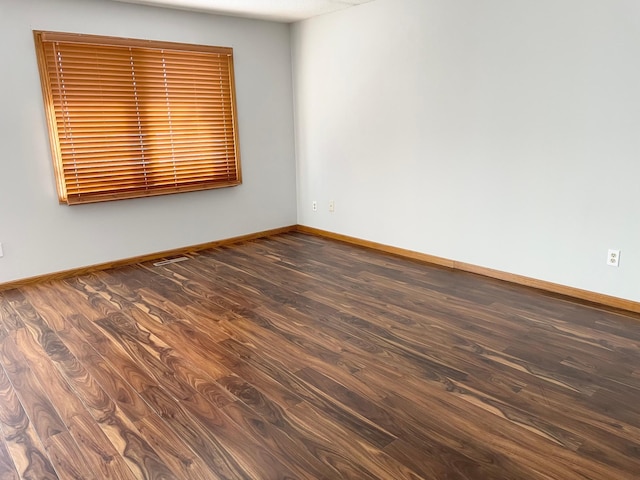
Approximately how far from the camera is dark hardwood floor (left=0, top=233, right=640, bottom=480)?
177cm

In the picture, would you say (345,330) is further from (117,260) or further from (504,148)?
(117,260)

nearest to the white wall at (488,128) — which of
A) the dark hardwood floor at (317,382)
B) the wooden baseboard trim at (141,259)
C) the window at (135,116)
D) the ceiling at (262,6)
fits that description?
the ceiling at (262,6)

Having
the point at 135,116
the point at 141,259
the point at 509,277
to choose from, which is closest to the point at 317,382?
the point at 509,277

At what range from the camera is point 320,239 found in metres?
5.17

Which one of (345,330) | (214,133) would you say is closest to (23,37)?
(214,133)

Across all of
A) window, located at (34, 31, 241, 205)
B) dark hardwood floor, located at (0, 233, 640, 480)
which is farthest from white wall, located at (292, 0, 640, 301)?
window, located at (34, 31, 241, 205)

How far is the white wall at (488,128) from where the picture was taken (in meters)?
2.99

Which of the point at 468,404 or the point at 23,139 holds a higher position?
the point at 23,139

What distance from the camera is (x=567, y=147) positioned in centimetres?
318

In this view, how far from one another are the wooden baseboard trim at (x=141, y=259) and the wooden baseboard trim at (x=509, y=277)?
778 millimetres

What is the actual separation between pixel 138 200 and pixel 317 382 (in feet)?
9.39

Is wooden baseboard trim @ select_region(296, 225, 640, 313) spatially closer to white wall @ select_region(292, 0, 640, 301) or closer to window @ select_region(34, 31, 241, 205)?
white wall @ select_region(292, 0, 640, 301)

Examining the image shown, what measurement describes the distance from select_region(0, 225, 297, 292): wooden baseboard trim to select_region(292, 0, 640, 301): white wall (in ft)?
2.81

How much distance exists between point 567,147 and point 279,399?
249cm
